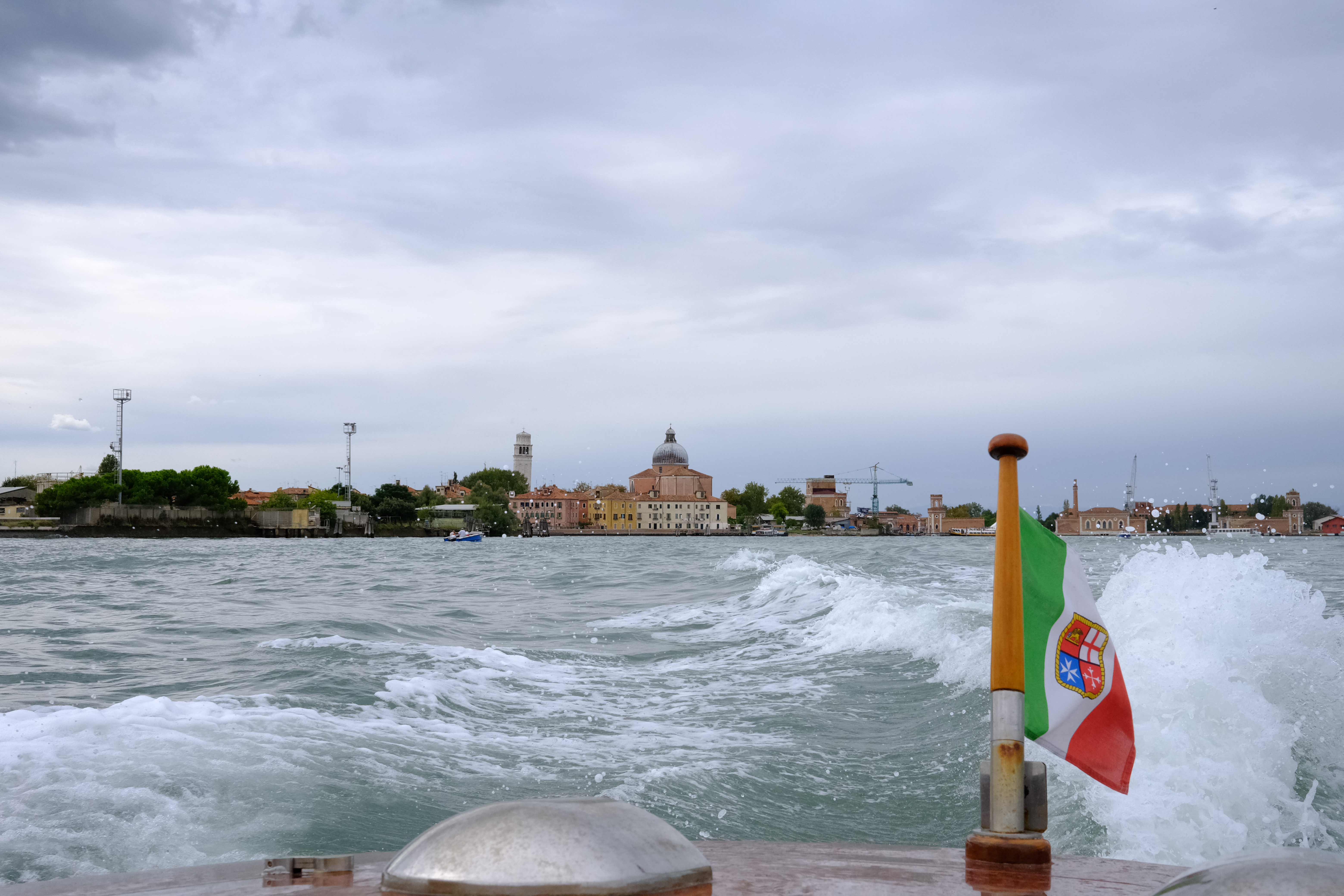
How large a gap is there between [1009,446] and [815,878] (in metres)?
1.04

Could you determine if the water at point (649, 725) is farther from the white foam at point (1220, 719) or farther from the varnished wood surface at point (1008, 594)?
the varnished wood surface at point (1008, 594)

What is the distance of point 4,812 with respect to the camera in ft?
14.2

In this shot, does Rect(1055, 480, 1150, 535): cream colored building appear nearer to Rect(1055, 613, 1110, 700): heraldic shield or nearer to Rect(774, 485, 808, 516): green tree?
Rect(774, 485, 808, 516): green tree

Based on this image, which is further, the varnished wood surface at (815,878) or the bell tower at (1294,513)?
the bell tower at (1294,513)

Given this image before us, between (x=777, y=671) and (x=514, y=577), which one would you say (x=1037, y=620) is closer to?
(x=777, y=671)

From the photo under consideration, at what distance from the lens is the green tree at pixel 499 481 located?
513ft

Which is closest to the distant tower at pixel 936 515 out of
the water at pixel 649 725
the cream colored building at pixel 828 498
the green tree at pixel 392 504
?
the cream colored building at pixel 828 498

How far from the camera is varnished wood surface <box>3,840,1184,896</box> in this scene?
2189 mm

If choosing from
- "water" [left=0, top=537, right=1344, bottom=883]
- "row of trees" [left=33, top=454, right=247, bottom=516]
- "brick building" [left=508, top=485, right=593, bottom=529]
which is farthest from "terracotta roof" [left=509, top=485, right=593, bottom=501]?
"water" [left=0, top=537, right=1344, bottom=883]

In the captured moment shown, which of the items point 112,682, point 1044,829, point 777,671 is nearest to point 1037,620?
point 1044,829

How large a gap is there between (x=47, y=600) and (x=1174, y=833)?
60.4 ft

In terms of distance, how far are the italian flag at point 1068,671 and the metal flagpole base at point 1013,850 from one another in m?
0.20

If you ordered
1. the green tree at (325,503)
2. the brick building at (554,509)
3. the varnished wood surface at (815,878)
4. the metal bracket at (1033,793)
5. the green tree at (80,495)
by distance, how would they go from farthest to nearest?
the brick building at (554,509), the green tree at (325,503), the green tree at (80,495), the metal bracket at (1033,793), the varnished wood surface at (815,878)

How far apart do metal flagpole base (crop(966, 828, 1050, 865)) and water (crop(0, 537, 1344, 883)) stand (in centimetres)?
206
